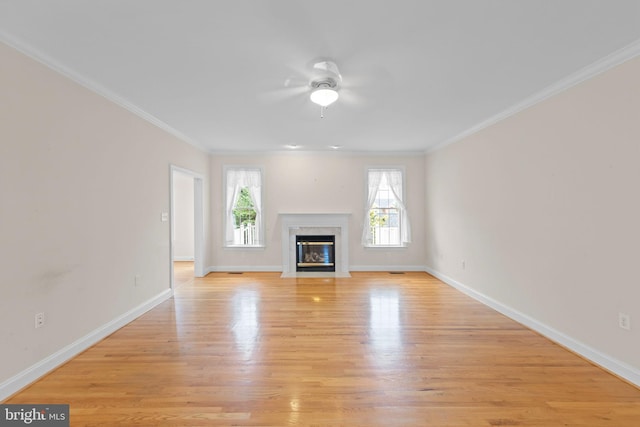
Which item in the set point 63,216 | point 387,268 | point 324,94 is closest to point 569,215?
point 324,94

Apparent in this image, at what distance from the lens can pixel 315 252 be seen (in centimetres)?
603

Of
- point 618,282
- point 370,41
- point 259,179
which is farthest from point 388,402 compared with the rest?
point 259,179

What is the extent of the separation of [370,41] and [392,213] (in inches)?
174

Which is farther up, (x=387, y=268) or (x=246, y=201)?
(x=246, y=201)

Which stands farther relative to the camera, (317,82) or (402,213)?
(402,213)

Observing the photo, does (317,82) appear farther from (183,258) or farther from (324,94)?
(183,258)

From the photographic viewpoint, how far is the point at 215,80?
265 cm

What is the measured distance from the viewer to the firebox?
6000 mm

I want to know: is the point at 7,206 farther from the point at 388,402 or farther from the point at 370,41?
the point at 388,402

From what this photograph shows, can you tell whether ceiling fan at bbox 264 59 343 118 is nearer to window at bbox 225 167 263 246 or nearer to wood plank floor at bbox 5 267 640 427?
wood plank floor at bbox 5 267 640 427

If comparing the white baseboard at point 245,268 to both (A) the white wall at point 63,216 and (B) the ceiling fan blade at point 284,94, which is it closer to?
(A) the white wall at point 63,216
